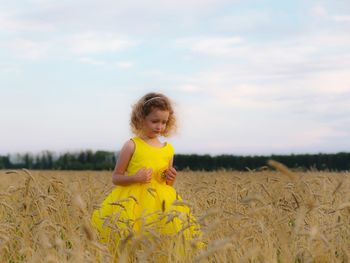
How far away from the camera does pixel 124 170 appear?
15.8 feet

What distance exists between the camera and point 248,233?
4230 mm

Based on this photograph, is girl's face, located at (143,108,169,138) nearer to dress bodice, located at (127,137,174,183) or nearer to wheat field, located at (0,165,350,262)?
dress bodice, located at (127,137,174,183)

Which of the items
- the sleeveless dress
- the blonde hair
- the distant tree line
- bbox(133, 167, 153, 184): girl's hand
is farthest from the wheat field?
the distant tree line

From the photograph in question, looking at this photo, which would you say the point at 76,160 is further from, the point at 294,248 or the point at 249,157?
the point at 294,248

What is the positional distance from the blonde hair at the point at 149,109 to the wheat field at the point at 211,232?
58 centimetres

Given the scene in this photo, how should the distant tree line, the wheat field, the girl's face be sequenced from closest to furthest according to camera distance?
1. the wheat field
2. the girl's face
3. the distant tree line

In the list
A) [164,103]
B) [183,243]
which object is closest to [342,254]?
[183,243]

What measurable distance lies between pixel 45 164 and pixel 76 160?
3479 millimetres

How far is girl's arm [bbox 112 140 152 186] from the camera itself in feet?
15.0

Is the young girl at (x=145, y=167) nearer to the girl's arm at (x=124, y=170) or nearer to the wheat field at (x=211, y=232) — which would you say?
the girl's arm at (x=124, y=170)

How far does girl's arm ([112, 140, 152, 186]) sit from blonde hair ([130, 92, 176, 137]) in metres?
0.18

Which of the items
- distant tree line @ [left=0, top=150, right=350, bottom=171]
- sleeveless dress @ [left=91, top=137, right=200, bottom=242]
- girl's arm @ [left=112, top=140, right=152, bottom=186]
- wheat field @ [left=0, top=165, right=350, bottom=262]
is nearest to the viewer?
wheat field @ [left=0, top=165, right=350, bottom=262]

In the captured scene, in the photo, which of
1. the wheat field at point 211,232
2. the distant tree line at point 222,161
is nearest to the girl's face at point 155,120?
the wheat field at point 211,232

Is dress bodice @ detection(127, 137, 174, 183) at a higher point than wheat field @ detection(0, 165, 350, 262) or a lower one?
higher
